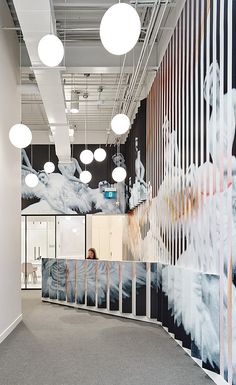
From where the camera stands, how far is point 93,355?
22.1 feet

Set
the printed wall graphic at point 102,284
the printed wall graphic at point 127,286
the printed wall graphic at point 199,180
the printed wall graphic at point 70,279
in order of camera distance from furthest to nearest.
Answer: the printed wall graphic at point 70,279 → the printed wall graphic at point 102,284 → the printed wall graphic at point 127,286 → the printed wall graphic at point 199,180

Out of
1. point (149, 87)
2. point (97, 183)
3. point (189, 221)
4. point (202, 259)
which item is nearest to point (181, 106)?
point (189, 221)

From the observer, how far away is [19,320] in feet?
31.1

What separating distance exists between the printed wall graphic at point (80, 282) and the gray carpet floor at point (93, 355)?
1353mm

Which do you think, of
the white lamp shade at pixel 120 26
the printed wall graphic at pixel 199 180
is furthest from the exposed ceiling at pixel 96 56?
the white lamp shade at pixel 120 26

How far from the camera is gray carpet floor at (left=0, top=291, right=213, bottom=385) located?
5645mm

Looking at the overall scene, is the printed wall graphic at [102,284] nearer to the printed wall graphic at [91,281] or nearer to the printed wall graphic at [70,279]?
the printed wall graphic at [91,281]

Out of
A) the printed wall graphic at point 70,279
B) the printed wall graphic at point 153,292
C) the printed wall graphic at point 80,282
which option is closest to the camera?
the printed wall graphic at point 153,292

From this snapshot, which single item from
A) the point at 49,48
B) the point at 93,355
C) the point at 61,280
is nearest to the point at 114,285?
the point at 61,280

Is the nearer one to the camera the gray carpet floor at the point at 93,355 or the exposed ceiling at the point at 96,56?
the gray carpet floor at the point at 93,355

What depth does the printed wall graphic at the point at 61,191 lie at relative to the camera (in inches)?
656

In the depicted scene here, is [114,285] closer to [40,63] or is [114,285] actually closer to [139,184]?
[139,184]

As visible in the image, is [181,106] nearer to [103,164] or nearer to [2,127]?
[2,127]

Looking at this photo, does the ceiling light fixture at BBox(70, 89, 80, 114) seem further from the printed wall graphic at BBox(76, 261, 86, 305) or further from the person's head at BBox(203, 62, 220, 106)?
the person's head at BBox(203, 62, 220, 106)
